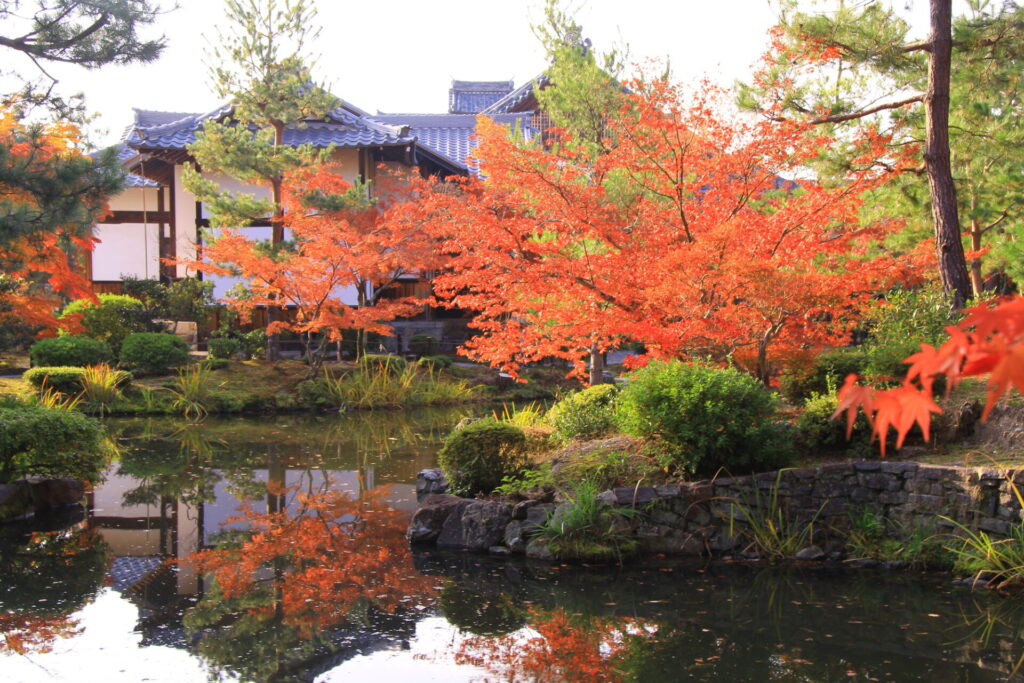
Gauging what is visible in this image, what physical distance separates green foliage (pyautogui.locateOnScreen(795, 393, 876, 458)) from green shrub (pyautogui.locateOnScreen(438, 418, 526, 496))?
242 centimetres

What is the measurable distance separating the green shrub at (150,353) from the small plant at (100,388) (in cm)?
109

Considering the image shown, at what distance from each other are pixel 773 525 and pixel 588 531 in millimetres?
1394

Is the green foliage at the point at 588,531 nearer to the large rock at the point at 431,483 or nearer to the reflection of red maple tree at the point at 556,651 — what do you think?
the reflection of red maple tree at the point at 556,651

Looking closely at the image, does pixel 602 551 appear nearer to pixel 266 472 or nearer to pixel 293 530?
pixel 293 530

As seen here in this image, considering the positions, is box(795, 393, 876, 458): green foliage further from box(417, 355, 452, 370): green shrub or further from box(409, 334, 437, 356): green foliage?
box(409, 334, 437, 356): green foliage

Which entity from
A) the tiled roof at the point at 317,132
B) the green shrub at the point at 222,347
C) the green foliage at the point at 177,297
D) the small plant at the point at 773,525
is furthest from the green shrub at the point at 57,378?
the small plant at the point at 773,525

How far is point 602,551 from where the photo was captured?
20.8ft

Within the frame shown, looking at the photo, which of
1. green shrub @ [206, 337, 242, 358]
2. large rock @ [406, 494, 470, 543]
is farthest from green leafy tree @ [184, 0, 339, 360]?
large rock @ [406, 494, 470, 543]

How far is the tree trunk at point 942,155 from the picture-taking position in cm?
834

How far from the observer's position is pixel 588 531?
6.52 meters

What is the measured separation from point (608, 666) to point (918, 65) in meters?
7.76

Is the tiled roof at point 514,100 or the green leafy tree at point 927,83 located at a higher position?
the tiled roof at point 514,100

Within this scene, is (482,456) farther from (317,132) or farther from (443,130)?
(443,130)

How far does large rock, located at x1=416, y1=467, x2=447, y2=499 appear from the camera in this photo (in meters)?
7.98
